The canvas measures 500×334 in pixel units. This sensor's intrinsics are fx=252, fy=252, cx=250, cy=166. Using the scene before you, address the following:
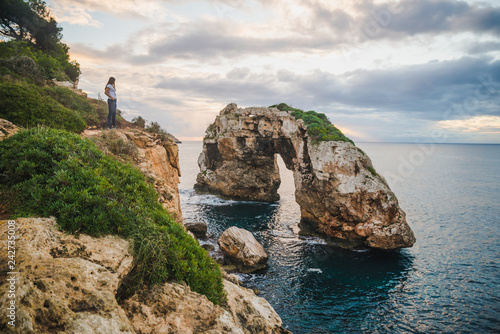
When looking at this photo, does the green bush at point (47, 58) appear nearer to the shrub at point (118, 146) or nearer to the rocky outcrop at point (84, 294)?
the shrub at point (118, 146)

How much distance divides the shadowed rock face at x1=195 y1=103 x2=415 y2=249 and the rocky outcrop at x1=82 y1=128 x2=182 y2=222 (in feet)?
51.4

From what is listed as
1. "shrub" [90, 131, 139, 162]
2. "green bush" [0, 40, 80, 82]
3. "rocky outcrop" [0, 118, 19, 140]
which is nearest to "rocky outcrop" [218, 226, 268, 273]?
"shrub" [90, 131, 139, 162]

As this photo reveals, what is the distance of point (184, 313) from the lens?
5.60 meters

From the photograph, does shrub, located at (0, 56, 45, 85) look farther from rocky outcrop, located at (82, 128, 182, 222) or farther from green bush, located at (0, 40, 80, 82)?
rocky outcrop, located at (82, 128, 182, 222)

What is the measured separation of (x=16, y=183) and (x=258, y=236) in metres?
24.9

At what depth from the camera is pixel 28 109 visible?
11117 millimetres

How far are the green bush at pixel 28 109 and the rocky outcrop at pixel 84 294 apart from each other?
7.50m

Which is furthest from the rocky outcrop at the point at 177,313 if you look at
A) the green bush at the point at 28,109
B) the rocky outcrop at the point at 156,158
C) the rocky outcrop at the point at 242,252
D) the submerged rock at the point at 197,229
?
the submerged rock at the point at 197,229

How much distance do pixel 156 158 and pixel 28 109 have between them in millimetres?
7438

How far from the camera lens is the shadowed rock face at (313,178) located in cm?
2480

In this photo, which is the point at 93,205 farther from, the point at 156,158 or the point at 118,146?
the point at 156,158

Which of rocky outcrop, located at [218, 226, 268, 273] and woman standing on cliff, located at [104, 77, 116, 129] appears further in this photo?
rocky outcrop, located at [218, 226, 268, 273]

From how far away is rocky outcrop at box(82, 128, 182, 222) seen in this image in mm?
12430

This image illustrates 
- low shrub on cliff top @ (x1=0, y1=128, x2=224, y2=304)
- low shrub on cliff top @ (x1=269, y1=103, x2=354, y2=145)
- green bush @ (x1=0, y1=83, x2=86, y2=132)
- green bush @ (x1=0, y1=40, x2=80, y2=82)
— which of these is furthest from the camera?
low shrub on cliff top @ (x1=269, y1=103, x2=354, y2=145)
